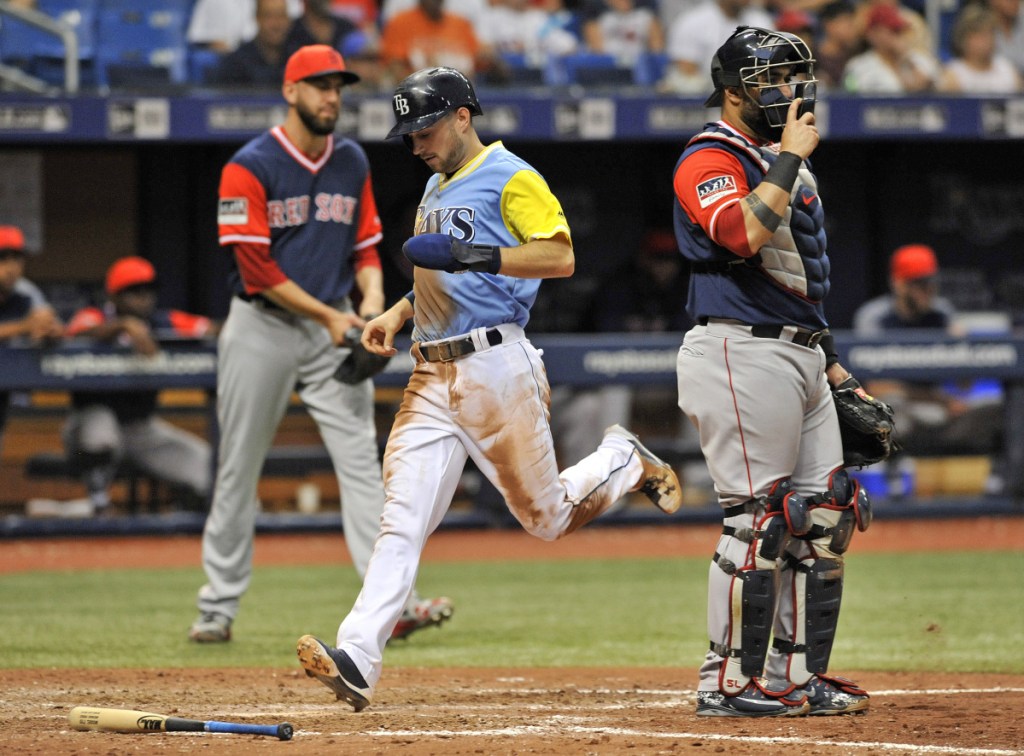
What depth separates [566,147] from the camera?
12516 mm

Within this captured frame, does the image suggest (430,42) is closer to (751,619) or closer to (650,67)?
(650,67)

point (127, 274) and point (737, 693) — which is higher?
point (127, 274)

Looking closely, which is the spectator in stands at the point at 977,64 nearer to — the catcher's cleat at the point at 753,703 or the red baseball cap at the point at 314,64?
the red baseball cap at the point at 314,64

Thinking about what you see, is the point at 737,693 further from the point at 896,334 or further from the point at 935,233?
the point at 935,233

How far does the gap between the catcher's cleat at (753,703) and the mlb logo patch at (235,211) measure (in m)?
2.67

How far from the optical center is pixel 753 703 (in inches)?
168

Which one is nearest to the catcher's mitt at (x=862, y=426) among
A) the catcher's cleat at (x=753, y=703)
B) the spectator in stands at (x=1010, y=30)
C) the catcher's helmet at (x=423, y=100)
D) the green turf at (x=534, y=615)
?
the catcher's cleat at (x=753, y=703)

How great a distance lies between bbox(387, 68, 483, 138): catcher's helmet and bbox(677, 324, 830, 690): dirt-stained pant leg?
3.22ft

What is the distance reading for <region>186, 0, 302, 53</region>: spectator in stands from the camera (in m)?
10.8

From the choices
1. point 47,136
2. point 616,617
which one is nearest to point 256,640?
point 616,617

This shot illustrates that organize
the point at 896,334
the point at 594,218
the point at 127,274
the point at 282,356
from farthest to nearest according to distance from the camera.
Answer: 1. the point at 594,218
2. the point at 896,334
3. the point at 127,274
4. the point at 282,356

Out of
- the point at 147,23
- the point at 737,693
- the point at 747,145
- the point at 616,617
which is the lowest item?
the point at 616,617

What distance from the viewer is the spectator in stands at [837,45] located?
11781 millimetres

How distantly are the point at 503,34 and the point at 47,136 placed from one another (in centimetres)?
349
